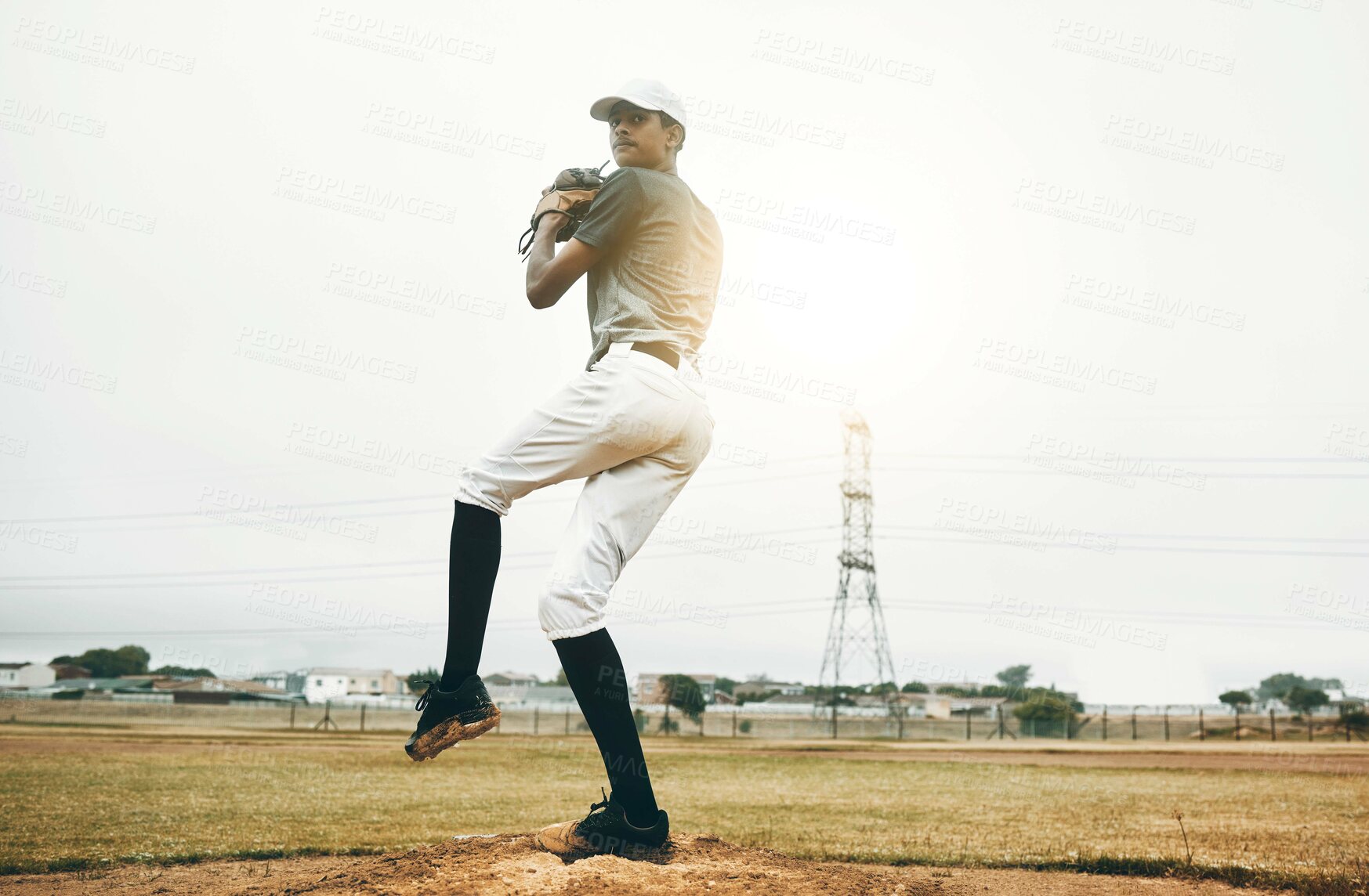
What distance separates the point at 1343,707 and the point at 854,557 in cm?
2470

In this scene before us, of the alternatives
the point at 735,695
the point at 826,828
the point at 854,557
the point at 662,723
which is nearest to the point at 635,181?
the point at 826,828

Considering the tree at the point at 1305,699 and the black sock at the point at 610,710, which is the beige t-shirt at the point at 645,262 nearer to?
the black sock at the point at 610,710

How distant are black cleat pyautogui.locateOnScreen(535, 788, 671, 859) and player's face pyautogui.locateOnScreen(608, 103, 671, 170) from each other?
2242 millimetres

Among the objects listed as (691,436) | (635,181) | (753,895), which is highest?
(635,181)

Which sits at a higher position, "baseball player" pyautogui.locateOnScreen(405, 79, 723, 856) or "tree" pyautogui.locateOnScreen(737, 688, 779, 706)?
"baseball player" pyautogui.locateOnScreen(405, 79, 723, 856)

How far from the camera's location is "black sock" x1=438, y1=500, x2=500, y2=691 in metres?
3.02

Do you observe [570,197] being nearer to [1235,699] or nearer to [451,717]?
[451,717]

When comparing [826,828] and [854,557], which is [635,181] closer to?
[826,828]

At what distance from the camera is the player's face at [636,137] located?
A: 10.8ft

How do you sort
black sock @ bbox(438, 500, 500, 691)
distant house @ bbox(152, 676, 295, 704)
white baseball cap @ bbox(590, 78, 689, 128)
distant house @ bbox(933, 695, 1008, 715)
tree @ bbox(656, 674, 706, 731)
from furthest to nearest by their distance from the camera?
distant house @ bbox(933, 695, 1008, 715), distant house @ bbox(152, 676, 295, 704), tree @ bbox(656, 674, 706, 731), white baseball cap @ bbox(590, 78, 689, 128), black sock @ bbox(438, 500, 500, 691)

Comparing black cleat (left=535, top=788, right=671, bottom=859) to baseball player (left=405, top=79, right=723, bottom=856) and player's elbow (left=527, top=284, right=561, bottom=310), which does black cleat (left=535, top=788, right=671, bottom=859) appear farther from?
player's elbow (left=527, top=284, right=561, bottom=310)

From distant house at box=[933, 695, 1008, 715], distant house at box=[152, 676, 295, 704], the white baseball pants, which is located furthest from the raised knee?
distant house at box=[933, 695, 1008, 715]

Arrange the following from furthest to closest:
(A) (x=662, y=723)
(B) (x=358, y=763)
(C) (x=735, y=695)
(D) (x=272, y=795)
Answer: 1. (C) (x=735, y=695)
2. (A) (x=662, y=723)
3. (B) (x=358, y=763)
4. (D) (x=272, y=795)

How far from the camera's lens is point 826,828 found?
7.37m
